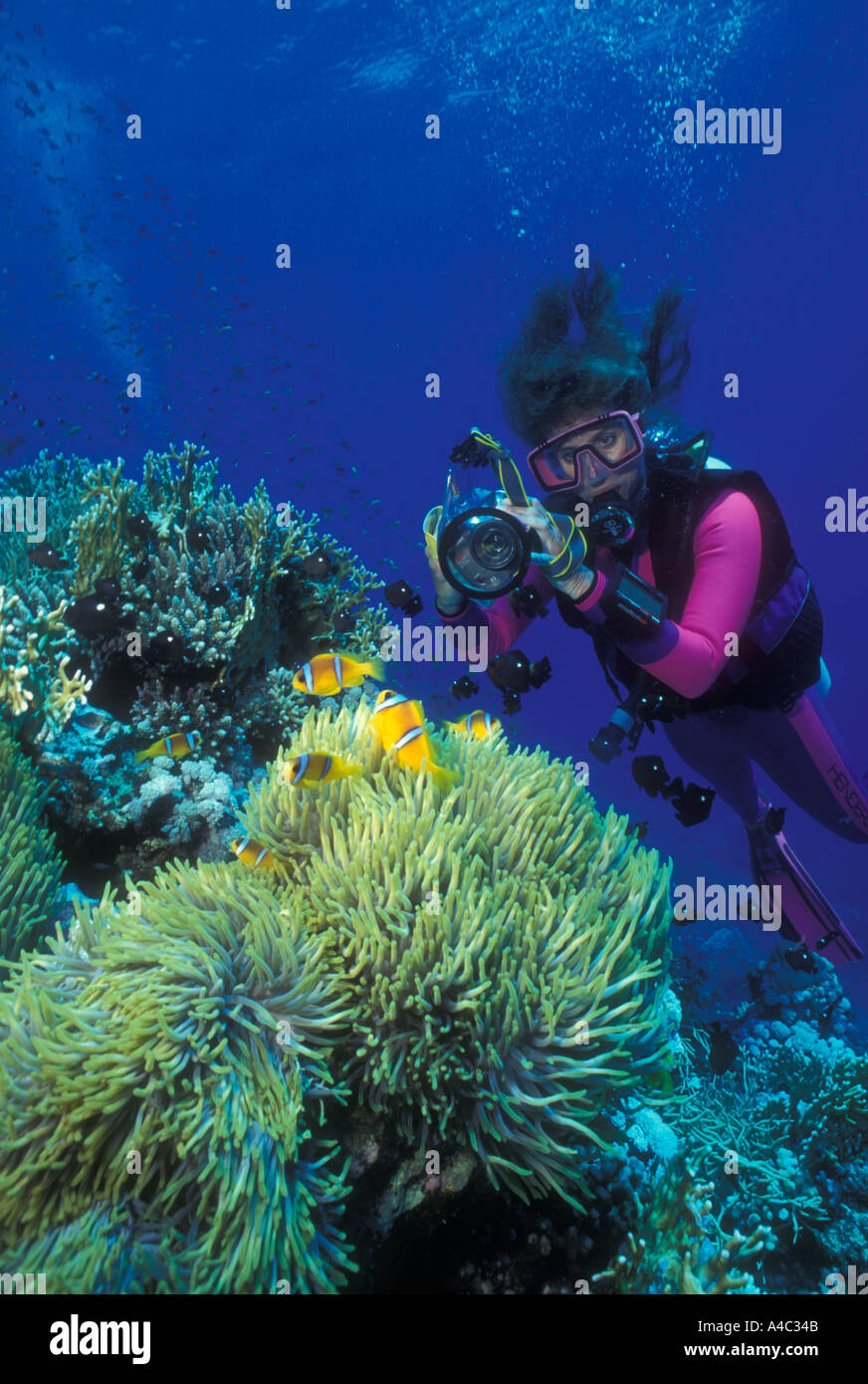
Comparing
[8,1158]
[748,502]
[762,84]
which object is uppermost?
[762,84]

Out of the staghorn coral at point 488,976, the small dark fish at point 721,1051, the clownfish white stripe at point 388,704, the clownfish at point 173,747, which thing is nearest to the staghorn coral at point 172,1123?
the staghorn coral at point 488,976

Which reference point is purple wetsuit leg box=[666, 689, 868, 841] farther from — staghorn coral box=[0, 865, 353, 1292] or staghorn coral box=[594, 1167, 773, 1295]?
staghorn coral box=[0, 865, 353, 1292]

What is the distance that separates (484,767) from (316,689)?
3.53 ft

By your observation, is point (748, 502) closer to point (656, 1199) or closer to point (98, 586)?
point (656, 1199)

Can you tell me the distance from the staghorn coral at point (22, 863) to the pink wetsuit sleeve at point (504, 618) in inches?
104

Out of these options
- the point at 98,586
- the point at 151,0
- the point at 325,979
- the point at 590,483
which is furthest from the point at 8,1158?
the point at 151,0

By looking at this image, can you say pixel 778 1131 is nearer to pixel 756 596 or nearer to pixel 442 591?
pixel 756 596

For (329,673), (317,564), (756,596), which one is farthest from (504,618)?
(329,673)

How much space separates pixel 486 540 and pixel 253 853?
1.73 metres

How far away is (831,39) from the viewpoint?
2403cm

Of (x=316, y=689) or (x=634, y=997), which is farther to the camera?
(x=316, y=689)

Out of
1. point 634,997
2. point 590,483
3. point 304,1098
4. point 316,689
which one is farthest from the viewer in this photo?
point 590,483

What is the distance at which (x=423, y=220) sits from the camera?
38688mm

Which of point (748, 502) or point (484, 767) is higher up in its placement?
point (748, 502)
